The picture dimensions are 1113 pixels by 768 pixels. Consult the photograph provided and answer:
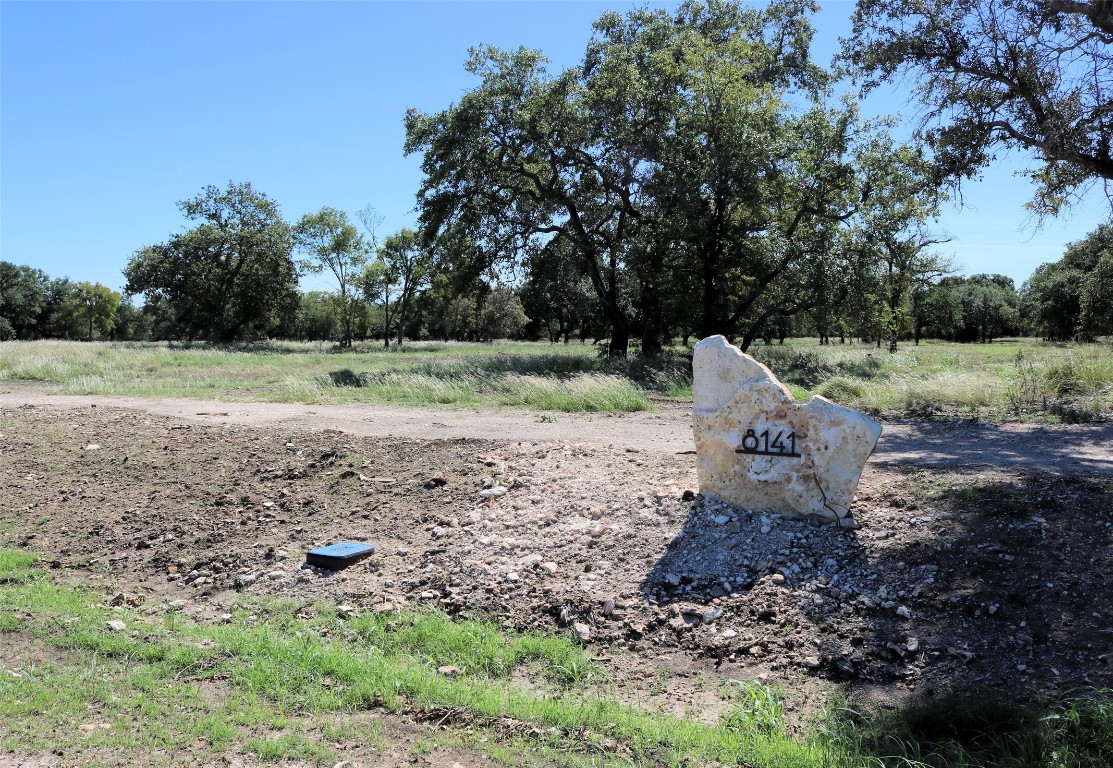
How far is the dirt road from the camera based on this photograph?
320 inches

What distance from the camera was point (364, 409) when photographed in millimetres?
13805

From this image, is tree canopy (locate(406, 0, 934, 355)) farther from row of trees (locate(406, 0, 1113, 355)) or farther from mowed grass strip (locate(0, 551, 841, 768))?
mowed grass strip (locate(0, 551, 841, 768))

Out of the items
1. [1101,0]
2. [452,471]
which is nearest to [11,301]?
[452,471]

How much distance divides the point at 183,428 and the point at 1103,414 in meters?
13.4

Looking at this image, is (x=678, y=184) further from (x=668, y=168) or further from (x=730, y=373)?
(x=730, y=373)

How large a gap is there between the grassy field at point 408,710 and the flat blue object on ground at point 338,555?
3.24ft

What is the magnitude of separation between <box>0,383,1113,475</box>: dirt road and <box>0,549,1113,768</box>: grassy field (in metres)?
4.04

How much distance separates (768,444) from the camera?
6.56 meters

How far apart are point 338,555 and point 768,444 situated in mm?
3935

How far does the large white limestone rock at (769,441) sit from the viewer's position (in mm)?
6340

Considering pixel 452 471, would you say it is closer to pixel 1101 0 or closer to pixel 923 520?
pixel 923 520

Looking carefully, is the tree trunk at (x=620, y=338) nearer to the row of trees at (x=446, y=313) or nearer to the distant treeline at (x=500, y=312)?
the distant treeline at (x=500, y=312)

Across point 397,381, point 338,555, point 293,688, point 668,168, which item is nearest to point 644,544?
point 338,555

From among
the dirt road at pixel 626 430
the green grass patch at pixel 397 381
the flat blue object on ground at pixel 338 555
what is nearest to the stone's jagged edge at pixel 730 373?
the dirt road at pixel 626 430
